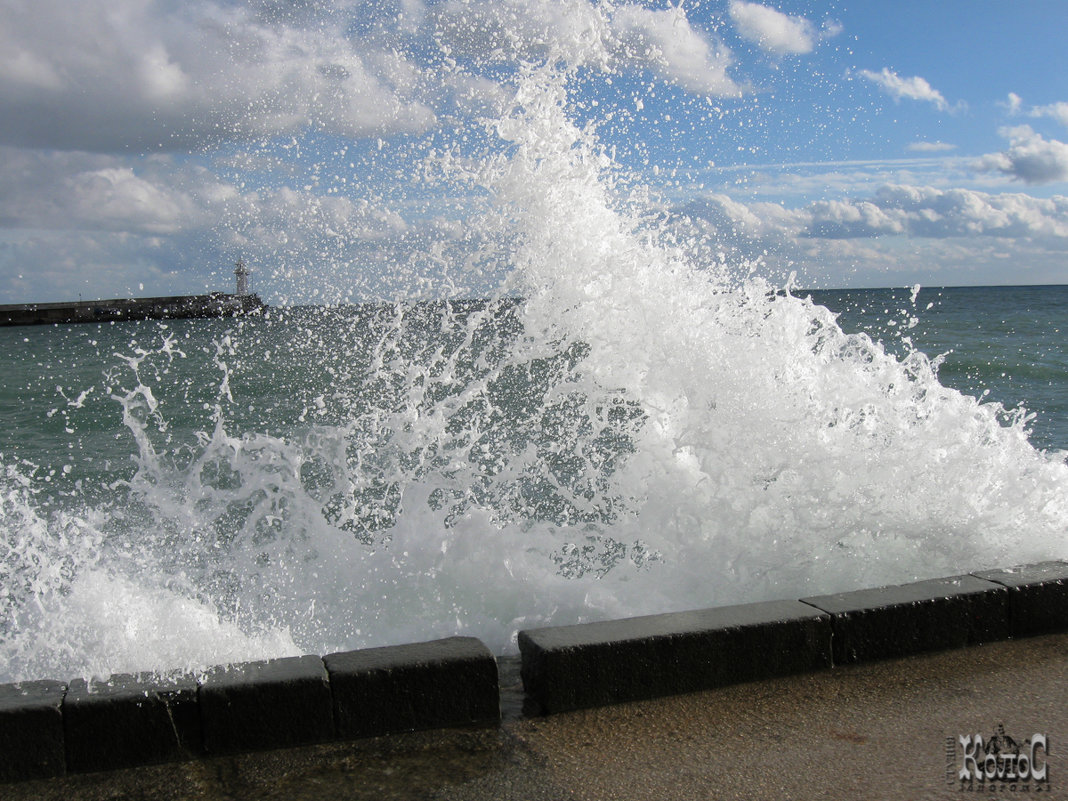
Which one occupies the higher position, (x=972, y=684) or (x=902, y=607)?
(x=902, y=607)

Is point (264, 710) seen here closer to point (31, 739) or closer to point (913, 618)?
point (31, 739)

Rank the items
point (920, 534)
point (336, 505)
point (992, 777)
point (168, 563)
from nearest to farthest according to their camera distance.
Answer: point (992, 777) → point (920, 534) → point (168, 563) → point (336, 505)

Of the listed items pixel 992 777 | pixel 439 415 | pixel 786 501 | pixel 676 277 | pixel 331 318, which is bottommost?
pixel 992 777

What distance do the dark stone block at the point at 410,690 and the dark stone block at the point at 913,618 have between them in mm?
1428

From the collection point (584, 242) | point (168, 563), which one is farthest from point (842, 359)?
point (168, 563)

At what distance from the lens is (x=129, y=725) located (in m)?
2.64

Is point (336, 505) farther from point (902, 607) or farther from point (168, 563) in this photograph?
point (902, 607)

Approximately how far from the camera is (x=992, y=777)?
8.04ft

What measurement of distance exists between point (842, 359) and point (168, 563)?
4.24 meters

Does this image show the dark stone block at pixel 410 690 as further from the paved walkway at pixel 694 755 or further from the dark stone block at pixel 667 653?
the dark stone block at pixel 667 653

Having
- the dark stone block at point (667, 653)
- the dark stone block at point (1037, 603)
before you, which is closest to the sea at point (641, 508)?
the dark stone block at point (1037, 603)

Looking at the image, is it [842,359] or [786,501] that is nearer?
[786,501]

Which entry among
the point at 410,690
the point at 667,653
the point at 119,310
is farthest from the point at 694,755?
the point at 119,310

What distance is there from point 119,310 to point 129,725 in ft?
284
